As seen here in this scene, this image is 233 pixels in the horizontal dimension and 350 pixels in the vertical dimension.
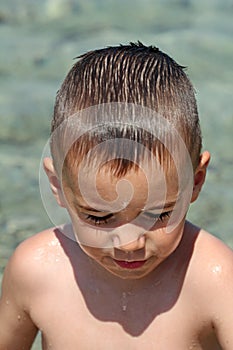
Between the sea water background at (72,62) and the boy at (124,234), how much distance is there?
105 cm

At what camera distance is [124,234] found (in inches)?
89.6

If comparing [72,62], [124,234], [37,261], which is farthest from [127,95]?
[72,62]

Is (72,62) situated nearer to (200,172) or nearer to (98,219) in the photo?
(200,172)

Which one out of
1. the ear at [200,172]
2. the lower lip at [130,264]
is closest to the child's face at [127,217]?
the lower lip at [130,264]

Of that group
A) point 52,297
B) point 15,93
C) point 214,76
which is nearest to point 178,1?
point 214,76

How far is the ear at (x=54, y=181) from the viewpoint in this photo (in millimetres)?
2453

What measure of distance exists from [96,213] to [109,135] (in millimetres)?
213

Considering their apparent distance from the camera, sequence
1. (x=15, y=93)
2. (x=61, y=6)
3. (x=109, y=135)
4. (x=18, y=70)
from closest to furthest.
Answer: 1. (x=109, y=135)
2. (x=15, y=93)
3. (x=18, y=70)
4. (x=61, y=6)

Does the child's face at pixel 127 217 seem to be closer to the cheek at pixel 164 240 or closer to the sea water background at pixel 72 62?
the cheek at pixel 164 240

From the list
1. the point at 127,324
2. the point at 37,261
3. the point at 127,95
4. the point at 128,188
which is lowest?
the point at 127,324

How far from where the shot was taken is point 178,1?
21.3 feet

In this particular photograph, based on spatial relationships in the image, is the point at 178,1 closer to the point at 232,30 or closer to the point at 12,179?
the point at 232,30

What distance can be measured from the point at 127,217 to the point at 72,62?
3319mm

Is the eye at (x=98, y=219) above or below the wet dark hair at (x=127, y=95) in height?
below
